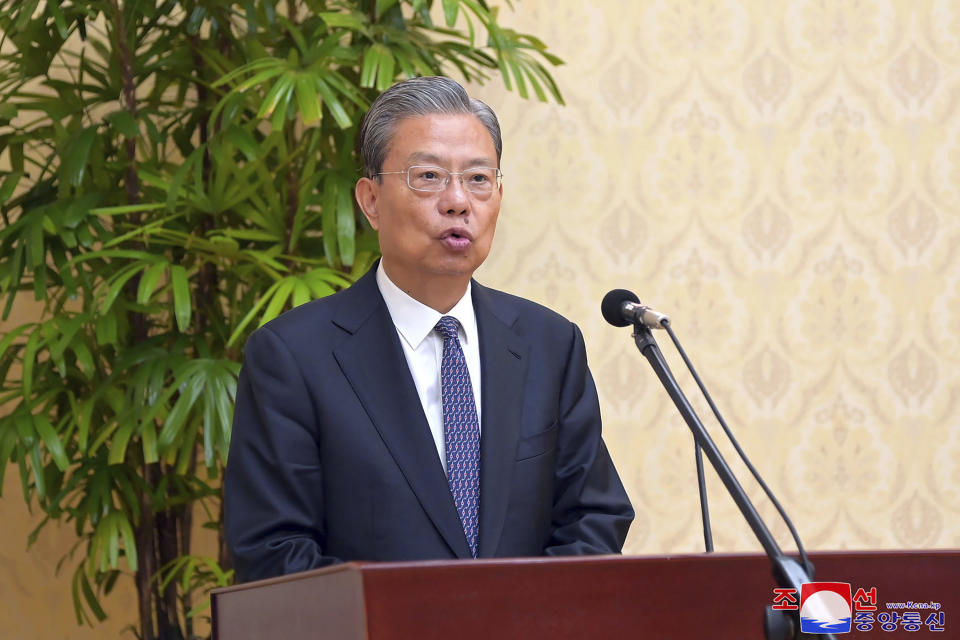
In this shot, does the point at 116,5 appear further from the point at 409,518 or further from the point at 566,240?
the point at 409,518

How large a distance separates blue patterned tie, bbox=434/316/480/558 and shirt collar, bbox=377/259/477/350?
0.12 ft

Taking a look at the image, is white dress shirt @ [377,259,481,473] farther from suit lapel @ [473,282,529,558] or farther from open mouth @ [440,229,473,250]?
open mouth @ [440,229,473,250]

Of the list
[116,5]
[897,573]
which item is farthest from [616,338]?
[897,573]

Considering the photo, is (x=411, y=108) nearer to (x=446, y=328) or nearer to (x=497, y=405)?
(x=446, y=328)

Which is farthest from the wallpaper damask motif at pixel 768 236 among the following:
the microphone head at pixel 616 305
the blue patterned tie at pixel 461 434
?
the microphone head at pixel 616 305

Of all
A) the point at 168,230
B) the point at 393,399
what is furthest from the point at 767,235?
the point at 393,399

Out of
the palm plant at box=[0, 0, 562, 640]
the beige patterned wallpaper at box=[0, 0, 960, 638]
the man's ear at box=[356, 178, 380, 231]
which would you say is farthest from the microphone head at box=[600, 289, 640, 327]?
the beige patterned wallpaper at box=[0, 0, 960, 638]

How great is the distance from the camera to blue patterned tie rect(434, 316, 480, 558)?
1686 millimetres

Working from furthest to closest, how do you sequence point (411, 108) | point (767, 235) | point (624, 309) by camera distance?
point (767, 235) → point (411, 108) → point (624, 309)

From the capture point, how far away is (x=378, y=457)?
165 cm

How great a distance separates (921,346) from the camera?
345cm

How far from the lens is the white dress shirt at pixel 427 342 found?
176cm

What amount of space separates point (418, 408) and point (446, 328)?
0.16 m

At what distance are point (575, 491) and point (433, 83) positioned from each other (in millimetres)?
713
